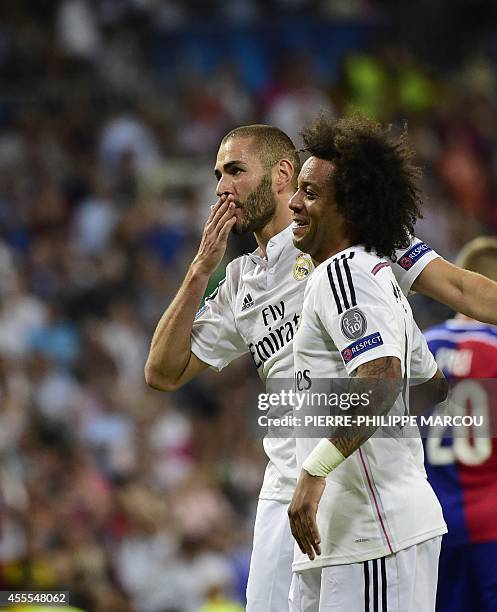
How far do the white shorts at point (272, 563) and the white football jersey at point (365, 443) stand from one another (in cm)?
64

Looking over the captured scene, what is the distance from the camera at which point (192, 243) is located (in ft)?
37.9

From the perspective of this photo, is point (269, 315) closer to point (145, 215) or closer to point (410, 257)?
point (410, 257)

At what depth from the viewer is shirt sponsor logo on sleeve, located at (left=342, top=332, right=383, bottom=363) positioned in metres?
3.65

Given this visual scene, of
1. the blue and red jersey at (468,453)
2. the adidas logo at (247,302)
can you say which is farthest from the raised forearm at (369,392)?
the blue and red jersey at (468,453)

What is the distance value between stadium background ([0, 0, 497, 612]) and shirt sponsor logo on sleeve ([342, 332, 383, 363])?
4.89m

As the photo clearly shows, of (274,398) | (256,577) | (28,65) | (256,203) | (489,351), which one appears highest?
(28,65)

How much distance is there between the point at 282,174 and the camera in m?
4.98

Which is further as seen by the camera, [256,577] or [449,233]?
[449,233]

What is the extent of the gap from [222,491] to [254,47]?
218 inches

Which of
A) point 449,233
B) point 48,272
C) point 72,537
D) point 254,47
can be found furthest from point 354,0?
point 72,537

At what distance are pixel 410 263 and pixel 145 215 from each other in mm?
7679

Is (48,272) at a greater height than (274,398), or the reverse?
(48,272)

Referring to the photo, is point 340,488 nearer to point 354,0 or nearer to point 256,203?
point 256,203

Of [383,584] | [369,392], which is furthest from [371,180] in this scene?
[383,584]
